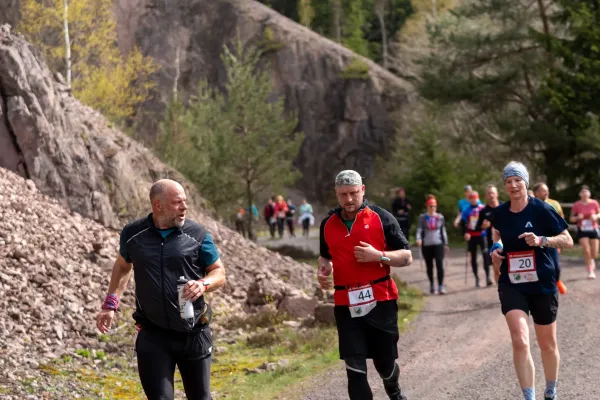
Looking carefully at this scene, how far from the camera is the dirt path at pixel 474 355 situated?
9.02 meters

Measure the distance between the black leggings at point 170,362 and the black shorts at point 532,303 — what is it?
264 centimetres

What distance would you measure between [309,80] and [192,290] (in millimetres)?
57626

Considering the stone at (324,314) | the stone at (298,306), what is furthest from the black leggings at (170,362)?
the stone at (298,306)

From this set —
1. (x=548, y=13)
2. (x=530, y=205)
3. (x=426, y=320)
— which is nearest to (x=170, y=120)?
(x=548, y=13)

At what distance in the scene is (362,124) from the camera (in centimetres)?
6194

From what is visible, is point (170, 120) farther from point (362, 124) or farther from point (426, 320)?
point (362, 124)

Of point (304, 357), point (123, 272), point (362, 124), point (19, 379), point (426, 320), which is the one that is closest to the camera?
point (123, 272)

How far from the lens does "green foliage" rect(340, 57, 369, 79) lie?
2410 inches

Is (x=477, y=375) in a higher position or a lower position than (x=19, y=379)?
lower

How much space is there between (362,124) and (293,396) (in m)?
53.2

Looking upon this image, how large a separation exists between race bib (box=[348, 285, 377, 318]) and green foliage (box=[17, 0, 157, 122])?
26867mm

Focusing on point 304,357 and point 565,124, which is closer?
point 304,357

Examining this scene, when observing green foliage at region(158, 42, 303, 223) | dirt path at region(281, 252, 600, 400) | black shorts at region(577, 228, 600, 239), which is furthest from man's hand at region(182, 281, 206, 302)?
green foliage at region(158, 42, 303, 223)

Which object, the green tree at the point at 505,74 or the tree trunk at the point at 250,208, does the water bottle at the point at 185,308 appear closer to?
the tree trunk at the point at 250,208
